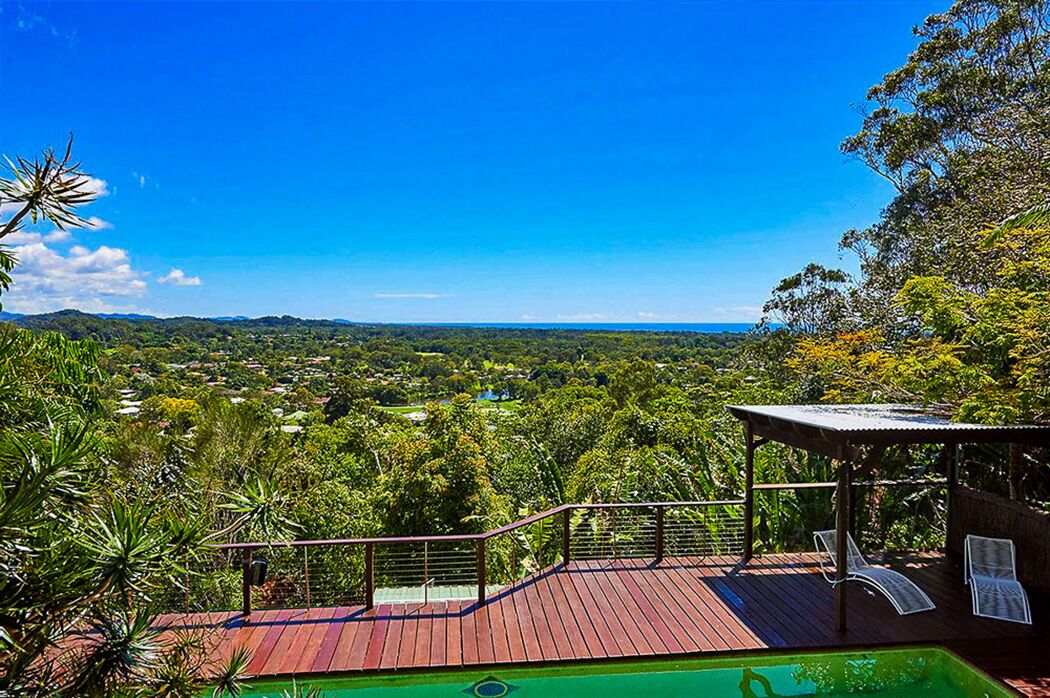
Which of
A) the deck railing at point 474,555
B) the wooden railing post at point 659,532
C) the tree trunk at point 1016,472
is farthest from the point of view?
the deck railing at point 474,555

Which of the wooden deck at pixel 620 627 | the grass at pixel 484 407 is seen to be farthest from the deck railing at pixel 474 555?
the grass at pixel 484 407

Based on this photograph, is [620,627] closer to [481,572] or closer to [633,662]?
[633,662]

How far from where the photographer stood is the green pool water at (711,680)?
16.2ft

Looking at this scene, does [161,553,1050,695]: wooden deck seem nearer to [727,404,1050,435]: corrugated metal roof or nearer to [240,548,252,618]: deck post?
[240,548,252,618]: deck post

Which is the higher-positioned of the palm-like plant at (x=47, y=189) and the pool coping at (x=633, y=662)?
the palm-like plant at (x=47, y=189)

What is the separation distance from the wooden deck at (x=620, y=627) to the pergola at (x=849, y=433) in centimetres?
68

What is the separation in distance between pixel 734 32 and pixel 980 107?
552 cm

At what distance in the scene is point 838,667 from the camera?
209 inches

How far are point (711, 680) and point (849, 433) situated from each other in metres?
2.44

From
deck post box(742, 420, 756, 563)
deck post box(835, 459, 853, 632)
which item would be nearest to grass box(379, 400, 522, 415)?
deck post box(742, 420, 756, 563)

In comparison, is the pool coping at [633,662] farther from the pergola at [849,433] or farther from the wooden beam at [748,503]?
the wooden beam at [748,503]

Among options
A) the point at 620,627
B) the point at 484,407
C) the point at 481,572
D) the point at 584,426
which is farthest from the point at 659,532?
the point at 584,426

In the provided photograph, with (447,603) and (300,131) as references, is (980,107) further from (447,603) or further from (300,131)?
(300,131)

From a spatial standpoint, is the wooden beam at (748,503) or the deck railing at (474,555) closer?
the wooden beam at (748,503)
